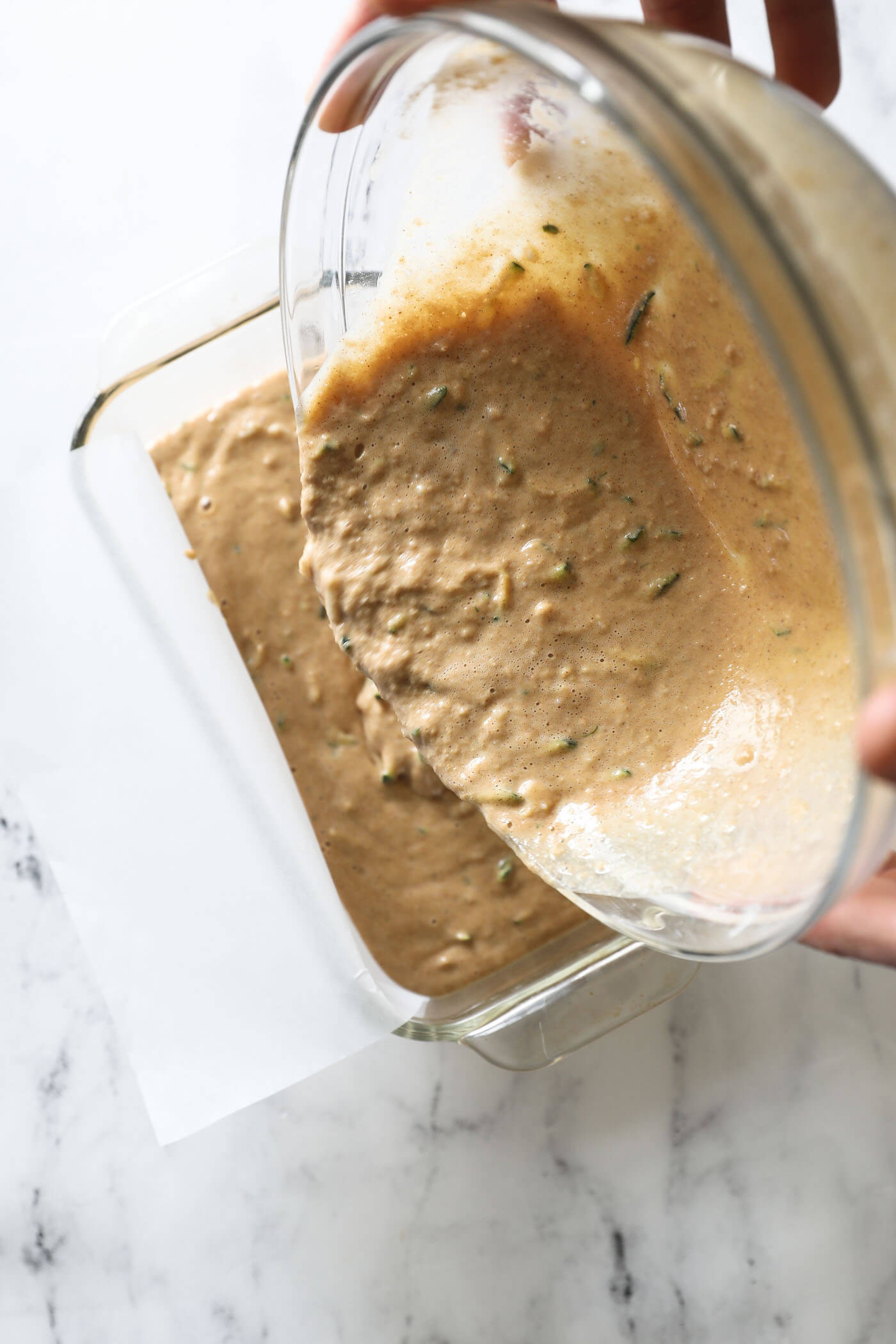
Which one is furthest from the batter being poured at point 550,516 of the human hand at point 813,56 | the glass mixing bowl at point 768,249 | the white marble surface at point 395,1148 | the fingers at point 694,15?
the white marble surface at point 395,1148

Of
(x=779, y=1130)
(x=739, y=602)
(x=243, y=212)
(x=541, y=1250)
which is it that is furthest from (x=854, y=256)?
(x=541, y=1250)

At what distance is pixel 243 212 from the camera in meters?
1.46

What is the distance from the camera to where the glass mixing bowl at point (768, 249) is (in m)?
0.55

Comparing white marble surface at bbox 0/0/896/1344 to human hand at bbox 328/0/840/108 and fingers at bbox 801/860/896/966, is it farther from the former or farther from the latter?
fingers at bbox 801/860/896/966

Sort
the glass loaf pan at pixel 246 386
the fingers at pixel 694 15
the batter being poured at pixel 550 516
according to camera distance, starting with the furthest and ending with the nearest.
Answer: the glass loaf pan at pixel 246 386 → the fingers at pixel 694 15 → the batter being poured at pixel 550 516

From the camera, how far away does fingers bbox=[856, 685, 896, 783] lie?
588mm

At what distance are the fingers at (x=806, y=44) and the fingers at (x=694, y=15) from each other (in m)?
0.06

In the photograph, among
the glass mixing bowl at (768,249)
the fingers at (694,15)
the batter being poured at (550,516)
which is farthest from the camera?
the fingers at (694,15)

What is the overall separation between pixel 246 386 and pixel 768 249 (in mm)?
960

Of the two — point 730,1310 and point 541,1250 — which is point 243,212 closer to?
point 541,1250

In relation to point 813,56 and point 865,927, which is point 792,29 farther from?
point 865,927

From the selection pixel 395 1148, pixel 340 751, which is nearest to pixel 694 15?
pixel 340 751

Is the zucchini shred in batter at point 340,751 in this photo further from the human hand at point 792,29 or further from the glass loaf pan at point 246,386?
the human hand at point 792,29

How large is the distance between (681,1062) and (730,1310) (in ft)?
1.07
